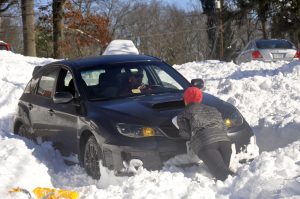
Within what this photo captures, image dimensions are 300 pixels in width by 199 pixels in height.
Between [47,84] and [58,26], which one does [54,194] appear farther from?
[58,26]

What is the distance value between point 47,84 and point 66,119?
116 cm

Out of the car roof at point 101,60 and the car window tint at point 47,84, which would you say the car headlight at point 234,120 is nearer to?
the car roof at point 101,60

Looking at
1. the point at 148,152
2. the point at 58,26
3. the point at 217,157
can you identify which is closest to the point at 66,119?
the point at 148,152

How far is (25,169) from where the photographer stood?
6.00 m

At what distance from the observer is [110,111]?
6.16 m

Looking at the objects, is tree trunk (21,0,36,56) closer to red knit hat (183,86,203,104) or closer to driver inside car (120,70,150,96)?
driver inside car (120,70,150,96)

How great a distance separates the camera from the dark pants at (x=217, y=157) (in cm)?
545

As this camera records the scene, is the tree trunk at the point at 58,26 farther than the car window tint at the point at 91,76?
Yes

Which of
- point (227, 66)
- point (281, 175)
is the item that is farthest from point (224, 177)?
point (227, 66)

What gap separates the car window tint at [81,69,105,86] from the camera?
23.3 feet

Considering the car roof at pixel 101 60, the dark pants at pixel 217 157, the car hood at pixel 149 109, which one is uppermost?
the car roof at pixel 101 60

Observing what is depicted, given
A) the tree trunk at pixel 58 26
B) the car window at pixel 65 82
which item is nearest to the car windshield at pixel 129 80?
the car window at pixel 65 82

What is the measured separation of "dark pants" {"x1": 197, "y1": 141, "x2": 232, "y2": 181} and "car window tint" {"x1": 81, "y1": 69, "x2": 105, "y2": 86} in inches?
80.3

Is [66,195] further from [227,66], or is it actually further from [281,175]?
[227,66]
